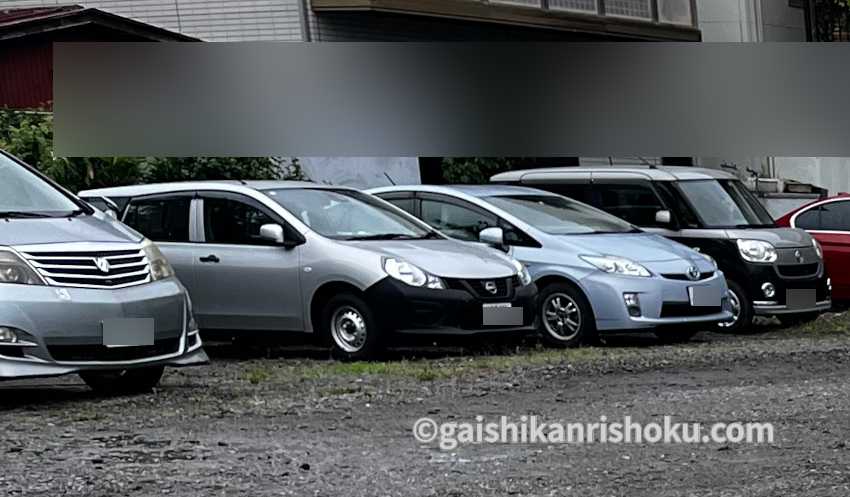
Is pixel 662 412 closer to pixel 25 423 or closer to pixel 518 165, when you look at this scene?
pixel 25 423

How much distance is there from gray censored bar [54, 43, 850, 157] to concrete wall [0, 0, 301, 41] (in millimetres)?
15324

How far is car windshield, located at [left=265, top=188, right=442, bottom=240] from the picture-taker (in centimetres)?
1221

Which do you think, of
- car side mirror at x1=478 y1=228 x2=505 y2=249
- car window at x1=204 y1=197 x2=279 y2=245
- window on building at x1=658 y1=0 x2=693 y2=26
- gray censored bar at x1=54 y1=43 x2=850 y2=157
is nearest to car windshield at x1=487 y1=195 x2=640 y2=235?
car side mirror at x1=478 y1=228 x2=505 y2=249

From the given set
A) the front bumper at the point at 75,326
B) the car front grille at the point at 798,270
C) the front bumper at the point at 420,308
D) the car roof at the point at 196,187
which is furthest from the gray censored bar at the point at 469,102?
the car front grille at the point at 798,270

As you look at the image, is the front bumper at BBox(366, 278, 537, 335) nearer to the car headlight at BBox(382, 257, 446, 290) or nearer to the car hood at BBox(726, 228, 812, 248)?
the car headlight at BBox(382, 257, 446, 290)

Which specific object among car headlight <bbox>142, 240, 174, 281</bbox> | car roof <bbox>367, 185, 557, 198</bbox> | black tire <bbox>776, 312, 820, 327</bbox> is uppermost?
car roof <bbox>367, 185, 557, 198</bbox>

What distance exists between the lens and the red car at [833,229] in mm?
17172

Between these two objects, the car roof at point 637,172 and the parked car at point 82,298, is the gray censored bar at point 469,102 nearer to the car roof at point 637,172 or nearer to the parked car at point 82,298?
the parked car at point 82,298

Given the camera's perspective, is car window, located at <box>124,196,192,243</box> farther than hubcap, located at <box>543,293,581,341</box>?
No

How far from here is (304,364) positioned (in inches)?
456

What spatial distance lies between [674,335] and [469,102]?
10.8 m

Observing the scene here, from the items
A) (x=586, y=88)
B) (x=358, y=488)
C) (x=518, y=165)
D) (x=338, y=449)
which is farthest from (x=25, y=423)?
(x=518, y=165)

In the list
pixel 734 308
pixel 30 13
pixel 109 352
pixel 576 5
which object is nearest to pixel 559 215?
pixel 734 308

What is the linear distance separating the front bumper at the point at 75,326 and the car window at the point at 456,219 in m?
5.03
